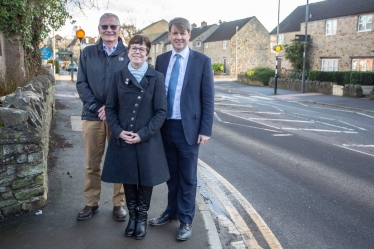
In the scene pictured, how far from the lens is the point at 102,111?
396 centimetres

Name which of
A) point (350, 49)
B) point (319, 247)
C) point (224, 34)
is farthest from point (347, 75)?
point (224, 34)

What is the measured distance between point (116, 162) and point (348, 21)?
2895 cm

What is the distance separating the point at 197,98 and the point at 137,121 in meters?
0.68

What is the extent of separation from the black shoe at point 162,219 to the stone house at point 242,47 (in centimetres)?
4842

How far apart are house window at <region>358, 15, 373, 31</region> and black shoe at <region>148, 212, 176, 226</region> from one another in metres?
27.1

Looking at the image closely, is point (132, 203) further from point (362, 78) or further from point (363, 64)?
point (363, 64)

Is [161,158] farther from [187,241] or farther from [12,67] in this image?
[12,67]

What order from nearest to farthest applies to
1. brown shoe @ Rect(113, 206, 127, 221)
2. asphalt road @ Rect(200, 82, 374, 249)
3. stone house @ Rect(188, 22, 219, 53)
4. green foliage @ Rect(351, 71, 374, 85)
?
brown shoe @ Rect(113, 206, 127, 221) → asphalt road @ Rect(200, 82, 374, 249) → green foliage @ Rect(351, 71, 374, 85) → stone house @ Rect(188, 22, 219, 53)

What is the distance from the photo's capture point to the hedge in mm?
23781

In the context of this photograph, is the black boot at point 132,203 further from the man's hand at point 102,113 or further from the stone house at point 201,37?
the stone house at point 201,37

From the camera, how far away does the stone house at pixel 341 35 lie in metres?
26.8

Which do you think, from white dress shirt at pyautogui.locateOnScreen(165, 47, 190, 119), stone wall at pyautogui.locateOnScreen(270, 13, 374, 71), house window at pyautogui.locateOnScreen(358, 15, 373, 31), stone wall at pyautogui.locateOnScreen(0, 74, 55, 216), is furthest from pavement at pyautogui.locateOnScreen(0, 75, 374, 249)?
house window at pyautogui.locateOnScreen(358, 15, 373, 31)

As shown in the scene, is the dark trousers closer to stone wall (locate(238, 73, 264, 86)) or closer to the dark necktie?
the dark necktie

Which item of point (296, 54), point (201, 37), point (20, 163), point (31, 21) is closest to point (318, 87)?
point (296, 54)
